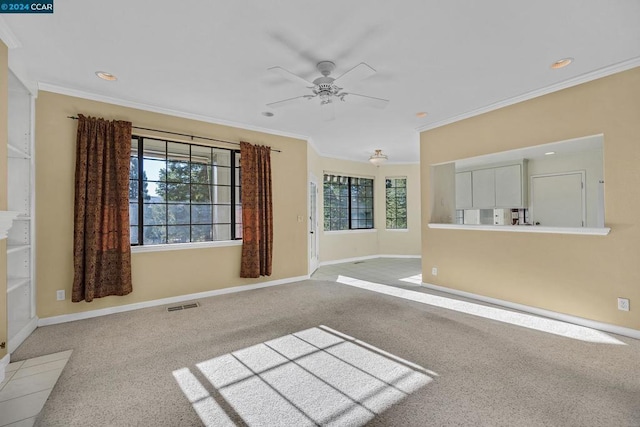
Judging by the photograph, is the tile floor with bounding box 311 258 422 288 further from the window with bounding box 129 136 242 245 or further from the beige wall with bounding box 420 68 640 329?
the window with bounding box 129 136 242 245

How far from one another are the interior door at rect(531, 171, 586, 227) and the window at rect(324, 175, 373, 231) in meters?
4.00

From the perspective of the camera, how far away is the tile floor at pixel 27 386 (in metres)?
1.77

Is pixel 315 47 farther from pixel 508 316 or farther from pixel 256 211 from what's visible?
pixel 508 316

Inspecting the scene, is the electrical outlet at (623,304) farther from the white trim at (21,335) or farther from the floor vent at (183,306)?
the white trim at (21,335)

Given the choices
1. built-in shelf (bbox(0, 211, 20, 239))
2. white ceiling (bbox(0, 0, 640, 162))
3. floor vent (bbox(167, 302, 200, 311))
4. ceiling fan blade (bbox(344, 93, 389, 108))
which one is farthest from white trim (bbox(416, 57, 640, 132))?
built-in shelf (bbox(0, 211, 20, 239))

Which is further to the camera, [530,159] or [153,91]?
[530,159]

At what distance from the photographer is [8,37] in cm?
231

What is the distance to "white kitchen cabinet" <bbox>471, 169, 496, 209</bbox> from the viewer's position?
17.3ft

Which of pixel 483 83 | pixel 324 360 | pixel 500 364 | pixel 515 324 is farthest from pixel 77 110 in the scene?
pixel 515 324

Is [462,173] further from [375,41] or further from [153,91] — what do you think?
[153,91]

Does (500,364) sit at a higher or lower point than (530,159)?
lower

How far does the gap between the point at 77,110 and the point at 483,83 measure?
488cm

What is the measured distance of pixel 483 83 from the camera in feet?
10.6

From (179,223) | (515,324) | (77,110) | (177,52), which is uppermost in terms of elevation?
(177,52)
